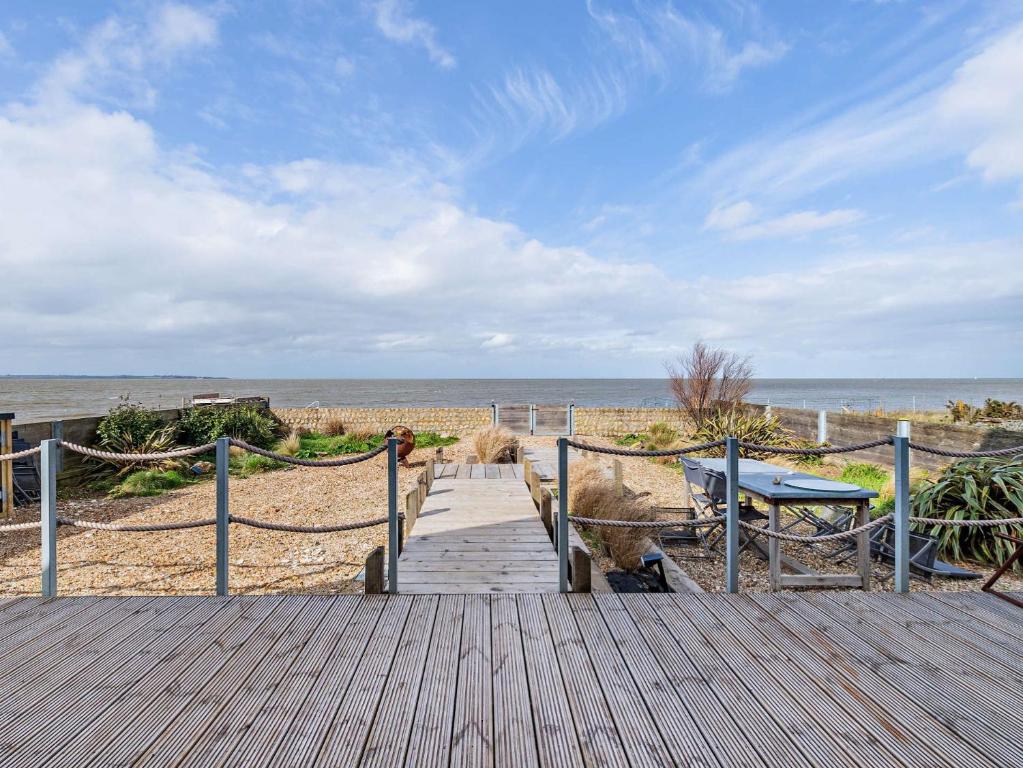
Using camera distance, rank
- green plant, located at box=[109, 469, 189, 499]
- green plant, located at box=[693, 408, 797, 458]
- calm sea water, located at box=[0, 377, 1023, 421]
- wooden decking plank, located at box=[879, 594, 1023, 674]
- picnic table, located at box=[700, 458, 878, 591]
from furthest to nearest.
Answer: calm sea water, located at box=[0, 377, 1023, 421] < green plant, located at box=[693, 408, 797, 458] < green plant, located at box=[109, 469, 189, 499] < picnic table, located at box=[700, 458, 878, 591] < wooden decking plank, located at box=[879, 594, 1023, 674]

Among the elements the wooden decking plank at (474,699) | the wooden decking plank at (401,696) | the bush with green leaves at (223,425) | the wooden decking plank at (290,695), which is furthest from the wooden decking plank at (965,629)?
the bush with green leaves at (223,425)

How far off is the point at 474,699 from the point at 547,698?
27 cm

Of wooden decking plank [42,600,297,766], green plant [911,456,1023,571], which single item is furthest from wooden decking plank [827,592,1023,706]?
green plant [911,456,1023,571]

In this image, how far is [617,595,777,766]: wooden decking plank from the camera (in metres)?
1.52

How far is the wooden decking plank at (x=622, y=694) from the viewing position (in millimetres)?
1531

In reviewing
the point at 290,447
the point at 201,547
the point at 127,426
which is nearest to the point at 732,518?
the point at 201,547

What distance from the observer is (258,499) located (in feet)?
25.5

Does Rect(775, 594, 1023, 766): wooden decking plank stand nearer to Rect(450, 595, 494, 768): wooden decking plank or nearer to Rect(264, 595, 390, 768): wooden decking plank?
Rect(450, 595, 494, 768): wooden decking plank

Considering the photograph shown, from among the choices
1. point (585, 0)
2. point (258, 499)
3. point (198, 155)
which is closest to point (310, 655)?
point (258, 499)

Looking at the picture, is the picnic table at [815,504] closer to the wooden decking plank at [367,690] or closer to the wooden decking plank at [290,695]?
the wooden decking plank at [367,690]

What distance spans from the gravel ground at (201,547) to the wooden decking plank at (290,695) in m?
1.78

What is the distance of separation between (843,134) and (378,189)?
31.5ft

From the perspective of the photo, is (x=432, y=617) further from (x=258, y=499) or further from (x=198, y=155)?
(x=198, y=155)

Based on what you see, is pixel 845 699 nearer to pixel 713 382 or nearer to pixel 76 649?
pixel 76 649
